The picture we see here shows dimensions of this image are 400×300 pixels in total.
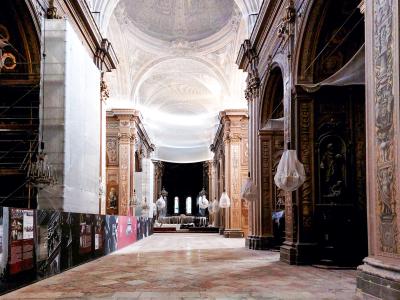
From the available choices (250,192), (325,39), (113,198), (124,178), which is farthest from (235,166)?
(325,39)

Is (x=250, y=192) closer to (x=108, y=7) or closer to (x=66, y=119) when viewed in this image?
(x=66, y=119)

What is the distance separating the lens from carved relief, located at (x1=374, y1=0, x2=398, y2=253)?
6.62m

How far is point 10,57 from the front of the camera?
12586mm

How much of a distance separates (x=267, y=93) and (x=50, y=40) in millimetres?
7088

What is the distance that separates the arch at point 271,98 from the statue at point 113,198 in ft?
46.1

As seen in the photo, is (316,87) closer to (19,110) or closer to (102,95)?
(19,110)

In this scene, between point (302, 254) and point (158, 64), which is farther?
point (158, 64)

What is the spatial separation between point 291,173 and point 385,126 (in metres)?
4.96

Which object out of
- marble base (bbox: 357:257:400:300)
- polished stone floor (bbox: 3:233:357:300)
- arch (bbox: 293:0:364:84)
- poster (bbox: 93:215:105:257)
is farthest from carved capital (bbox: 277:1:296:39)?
marble base (bbox: 357:257:400:300)

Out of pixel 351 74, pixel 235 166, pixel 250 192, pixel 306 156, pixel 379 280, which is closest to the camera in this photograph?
pixel 379 280

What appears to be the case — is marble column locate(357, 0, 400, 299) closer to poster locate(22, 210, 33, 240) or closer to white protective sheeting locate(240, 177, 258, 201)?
poster locate(22, 210, 33, 240)

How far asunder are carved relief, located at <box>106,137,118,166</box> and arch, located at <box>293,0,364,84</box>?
63.0 feet

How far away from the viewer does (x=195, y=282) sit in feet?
30.1

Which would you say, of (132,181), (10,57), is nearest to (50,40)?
(10,57)
